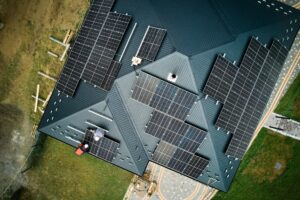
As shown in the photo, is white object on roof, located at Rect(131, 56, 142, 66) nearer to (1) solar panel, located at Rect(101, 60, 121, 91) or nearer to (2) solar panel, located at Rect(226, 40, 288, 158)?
(1) solar panel, located at Rect(101, 60, 121, 91)

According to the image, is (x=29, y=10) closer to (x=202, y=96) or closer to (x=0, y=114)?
(x=0, y=114)

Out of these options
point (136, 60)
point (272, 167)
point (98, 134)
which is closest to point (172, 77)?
point (136, 60)

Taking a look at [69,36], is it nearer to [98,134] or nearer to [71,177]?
[98,134]

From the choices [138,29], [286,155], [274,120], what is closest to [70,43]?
[138,29]

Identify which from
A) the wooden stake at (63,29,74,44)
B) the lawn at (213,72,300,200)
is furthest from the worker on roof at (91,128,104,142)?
the lawn at (213,72,300,200)

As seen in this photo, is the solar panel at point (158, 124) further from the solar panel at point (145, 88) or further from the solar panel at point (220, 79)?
the solar panel at point (220, 79)

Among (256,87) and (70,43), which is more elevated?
(256,87)
